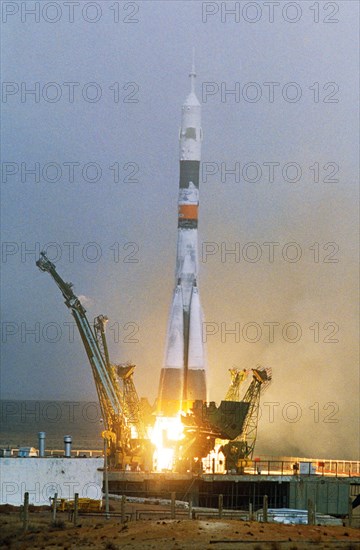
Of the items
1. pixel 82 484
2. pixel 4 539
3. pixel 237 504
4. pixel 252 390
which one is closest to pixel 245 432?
pixel 252 390

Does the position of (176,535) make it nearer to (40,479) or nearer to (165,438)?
(40,479)

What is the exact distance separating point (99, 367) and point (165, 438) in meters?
6.79

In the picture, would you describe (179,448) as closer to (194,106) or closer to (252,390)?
(252,390)

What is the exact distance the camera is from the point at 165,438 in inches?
3925

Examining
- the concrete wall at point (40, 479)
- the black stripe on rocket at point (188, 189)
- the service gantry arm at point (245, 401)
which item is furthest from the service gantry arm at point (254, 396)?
the concrete wall at point (40, 479)

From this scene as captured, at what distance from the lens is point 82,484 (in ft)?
234

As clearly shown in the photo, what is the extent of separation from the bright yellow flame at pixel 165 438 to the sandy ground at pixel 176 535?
114 feet

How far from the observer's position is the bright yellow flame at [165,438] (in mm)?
98562

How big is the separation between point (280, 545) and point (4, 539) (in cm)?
1123

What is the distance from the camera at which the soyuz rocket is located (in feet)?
331

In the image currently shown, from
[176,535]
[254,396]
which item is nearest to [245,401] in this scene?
[254,396]

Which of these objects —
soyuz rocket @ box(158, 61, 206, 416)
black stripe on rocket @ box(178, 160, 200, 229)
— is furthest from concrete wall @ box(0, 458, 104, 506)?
black stripe on rocket @ box(178, 160, 200, 229)

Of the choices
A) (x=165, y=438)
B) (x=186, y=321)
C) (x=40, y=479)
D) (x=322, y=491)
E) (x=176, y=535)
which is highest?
(x=186, y=321)

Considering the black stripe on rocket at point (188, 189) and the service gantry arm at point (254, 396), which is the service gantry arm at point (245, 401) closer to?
the service gantry arm at point (254, 396)
